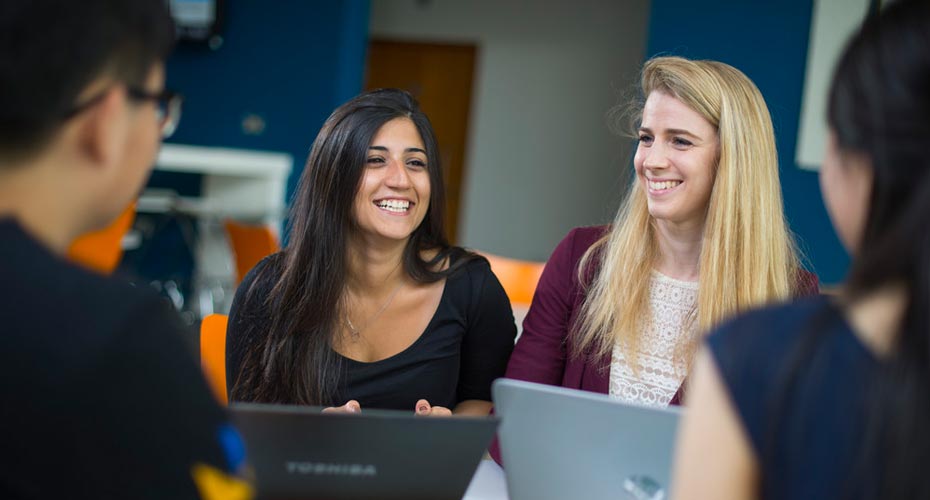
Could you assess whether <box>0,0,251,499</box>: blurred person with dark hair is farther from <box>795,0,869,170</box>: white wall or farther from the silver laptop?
<box>795,0,869,170</box>: white wall

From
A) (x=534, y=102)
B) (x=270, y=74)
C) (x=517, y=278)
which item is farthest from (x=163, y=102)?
(x=534, y=102)

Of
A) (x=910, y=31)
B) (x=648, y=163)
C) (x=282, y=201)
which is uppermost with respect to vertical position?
(x=910, y=31)

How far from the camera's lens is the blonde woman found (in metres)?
1.96

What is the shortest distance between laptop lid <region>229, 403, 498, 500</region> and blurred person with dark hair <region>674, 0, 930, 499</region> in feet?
1.39

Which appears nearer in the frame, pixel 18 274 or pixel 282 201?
pixel 18 274

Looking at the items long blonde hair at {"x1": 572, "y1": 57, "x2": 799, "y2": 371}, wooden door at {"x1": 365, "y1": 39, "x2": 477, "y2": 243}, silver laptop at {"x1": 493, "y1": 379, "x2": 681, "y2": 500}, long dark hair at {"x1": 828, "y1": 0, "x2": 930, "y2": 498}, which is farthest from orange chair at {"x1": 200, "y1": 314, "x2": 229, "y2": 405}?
wooden door at {"x1": 365, "y1": 39, "x2": 477, "y2": 243}

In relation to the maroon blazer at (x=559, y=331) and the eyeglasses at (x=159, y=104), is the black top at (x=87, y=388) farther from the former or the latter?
the maroon blazer at (x=559, y=331)

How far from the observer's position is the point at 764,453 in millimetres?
849

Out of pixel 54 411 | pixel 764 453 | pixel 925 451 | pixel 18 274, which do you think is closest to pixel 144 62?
pixel 18 274

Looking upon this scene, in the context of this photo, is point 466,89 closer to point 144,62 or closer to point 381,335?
point 381,335

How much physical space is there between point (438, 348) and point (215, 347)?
0.49m

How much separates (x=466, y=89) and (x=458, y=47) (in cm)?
42

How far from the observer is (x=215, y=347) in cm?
204

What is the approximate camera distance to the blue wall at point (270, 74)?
24.1 ft
